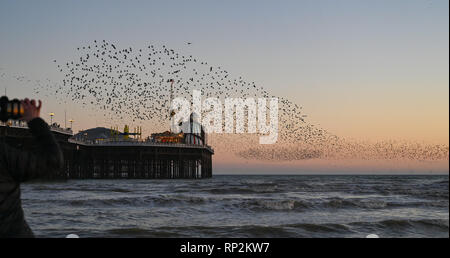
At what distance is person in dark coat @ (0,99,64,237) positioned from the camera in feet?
9.06

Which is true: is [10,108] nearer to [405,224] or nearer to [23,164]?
[23,164]

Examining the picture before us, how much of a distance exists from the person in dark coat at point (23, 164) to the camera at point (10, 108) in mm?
29

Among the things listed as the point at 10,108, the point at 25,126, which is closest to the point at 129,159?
the point at 25,126

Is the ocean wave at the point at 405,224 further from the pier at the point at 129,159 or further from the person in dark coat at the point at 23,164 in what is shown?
the pier at the point at 129,159

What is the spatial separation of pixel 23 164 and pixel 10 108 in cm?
33

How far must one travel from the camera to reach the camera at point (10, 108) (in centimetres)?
280

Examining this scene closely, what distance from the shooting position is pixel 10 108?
2.80m

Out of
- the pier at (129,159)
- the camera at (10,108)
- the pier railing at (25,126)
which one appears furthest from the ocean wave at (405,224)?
the pier at (129,159)

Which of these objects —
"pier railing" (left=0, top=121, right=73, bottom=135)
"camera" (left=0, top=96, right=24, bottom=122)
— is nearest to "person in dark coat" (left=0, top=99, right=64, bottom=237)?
"camera" (left=0, top=96, right=24, bottom=122)

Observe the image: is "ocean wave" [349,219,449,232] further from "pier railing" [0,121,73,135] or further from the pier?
the pier

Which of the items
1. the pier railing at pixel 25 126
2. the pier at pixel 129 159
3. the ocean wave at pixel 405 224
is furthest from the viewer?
the pier at pixel 129 159

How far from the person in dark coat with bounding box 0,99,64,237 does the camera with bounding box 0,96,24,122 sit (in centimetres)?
3
